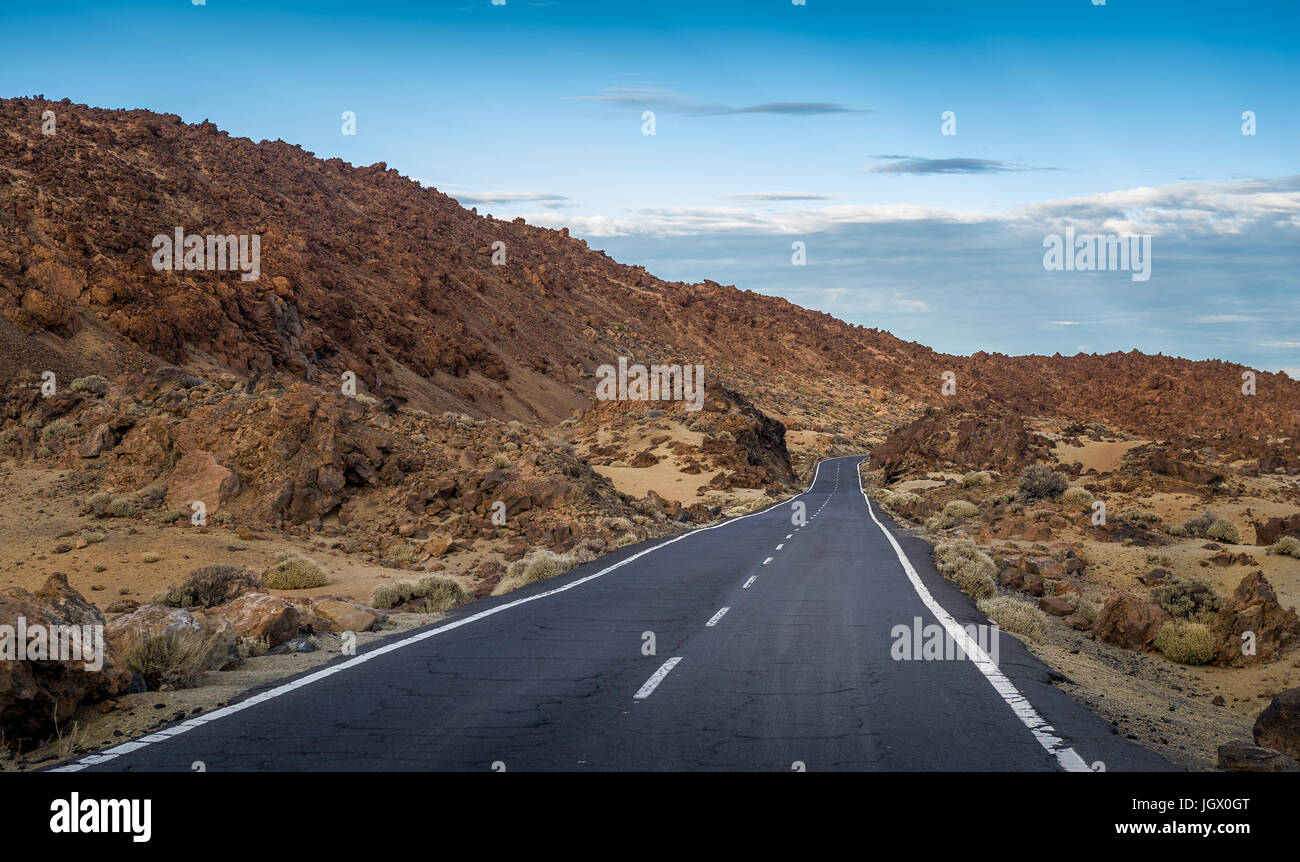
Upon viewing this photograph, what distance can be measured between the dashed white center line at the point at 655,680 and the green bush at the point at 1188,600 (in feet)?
35.1

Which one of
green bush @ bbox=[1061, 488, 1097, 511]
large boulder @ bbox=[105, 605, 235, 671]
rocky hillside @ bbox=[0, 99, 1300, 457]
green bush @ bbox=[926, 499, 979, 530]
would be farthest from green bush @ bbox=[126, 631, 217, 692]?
rocky hillside @ bbox=[0, 99, 1300, 457]

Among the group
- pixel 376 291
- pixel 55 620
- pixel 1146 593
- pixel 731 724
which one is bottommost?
pixel 1146 593

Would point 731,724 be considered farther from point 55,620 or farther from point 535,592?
point 535,592

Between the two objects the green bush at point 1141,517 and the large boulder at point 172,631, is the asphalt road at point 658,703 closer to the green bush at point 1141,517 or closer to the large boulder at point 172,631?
the large boulder at point 172,631

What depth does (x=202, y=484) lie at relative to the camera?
22047 mm

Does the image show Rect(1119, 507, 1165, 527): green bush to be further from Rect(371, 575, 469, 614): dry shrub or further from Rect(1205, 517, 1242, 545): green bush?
Rect(371, 575, 469, 614): dry shrub

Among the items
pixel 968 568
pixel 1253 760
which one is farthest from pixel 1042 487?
pixel 1253 760

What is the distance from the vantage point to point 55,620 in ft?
23.4

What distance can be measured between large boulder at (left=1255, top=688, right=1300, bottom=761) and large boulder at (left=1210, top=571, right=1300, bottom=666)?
6.75 meters

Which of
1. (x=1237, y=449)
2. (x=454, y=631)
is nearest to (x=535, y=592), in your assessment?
(x=454, y=631)

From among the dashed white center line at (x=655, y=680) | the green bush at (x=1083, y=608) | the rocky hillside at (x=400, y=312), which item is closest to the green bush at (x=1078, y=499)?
the green bush at (x=1083, y=608)

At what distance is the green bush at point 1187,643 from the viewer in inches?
535

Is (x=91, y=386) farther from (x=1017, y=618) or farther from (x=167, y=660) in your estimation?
(x=1017, y=618)
